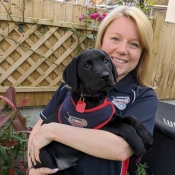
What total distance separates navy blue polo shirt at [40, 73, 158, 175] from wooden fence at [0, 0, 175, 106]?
1.98 meters

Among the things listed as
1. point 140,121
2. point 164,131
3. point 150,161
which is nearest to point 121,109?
point 140,121

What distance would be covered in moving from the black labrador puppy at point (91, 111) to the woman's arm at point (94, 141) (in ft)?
0.13

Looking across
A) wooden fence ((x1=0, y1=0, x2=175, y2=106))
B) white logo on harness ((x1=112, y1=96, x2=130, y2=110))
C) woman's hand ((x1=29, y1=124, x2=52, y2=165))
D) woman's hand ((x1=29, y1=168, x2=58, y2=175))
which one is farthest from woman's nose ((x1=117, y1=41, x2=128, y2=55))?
wooden fence ((x1=0, y1=0, x2=175, y2=106))

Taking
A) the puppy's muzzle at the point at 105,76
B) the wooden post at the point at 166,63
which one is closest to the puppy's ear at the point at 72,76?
the puppy's muzzle at the point at 105,76

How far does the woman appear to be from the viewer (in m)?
1.03

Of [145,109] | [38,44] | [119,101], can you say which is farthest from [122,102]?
[38,44]

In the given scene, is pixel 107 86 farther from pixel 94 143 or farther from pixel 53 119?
pixel 53 119

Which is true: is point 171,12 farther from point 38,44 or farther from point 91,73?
point 91,73

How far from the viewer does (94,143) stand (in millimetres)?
1022

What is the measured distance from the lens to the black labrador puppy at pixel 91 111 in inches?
41.2

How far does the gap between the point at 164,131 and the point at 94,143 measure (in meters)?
0.65

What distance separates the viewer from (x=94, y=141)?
1.02 m

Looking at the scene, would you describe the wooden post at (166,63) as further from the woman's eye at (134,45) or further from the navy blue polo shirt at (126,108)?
the navy blue polo shirt at (126,108)

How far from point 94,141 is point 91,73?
0.36 meters
